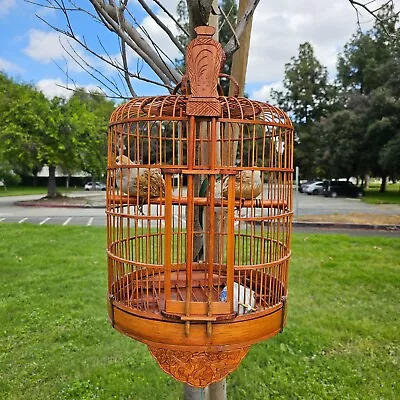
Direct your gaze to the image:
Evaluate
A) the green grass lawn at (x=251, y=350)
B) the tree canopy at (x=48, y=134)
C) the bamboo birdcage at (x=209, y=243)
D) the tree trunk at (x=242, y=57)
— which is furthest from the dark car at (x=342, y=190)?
the bamboo birdcage at (x=209, y=243)

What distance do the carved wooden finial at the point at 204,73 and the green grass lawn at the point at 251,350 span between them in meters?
1.96

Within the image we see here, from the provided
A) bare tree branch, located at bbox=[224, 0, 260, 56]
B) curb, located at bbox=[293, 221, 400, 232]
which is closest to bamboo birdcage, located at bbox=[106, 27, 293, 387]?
bare tree branch, located at bbox=[224, 0, 260, 56]

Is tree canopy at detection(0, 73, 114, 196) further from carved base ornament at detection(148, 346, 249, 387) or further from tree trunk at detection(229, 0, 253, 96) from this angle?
carved base ornament at detection(148, 346, 249, 387)

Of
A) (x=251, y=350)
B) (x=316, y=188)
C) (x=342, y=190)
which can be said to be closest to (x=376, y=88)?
(x=342, y=190)

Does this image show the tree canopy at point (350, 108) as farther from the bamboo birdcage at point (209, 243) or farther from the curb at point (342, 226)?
the bamboo birdcage at point (209, 243)

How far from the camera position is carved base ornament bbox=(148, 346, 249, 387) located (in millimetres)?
1142

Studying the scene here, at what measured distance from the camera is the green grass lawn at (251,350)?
97.1 inches

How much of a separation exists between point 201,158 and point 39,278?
352 centimetres

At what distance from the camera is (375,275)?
14.5 ft

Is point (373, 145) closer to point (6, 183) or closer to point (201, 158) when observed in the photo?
point (201, 158)

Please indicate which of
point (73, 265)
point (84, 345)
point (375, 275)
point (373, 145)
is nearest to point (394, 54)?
point (373, 145)

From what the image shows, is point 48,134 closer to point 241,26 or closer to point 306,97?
point 241,26

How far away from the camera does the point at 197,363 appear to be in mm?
1146

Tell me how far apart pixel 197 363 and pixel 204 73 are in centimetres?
82
